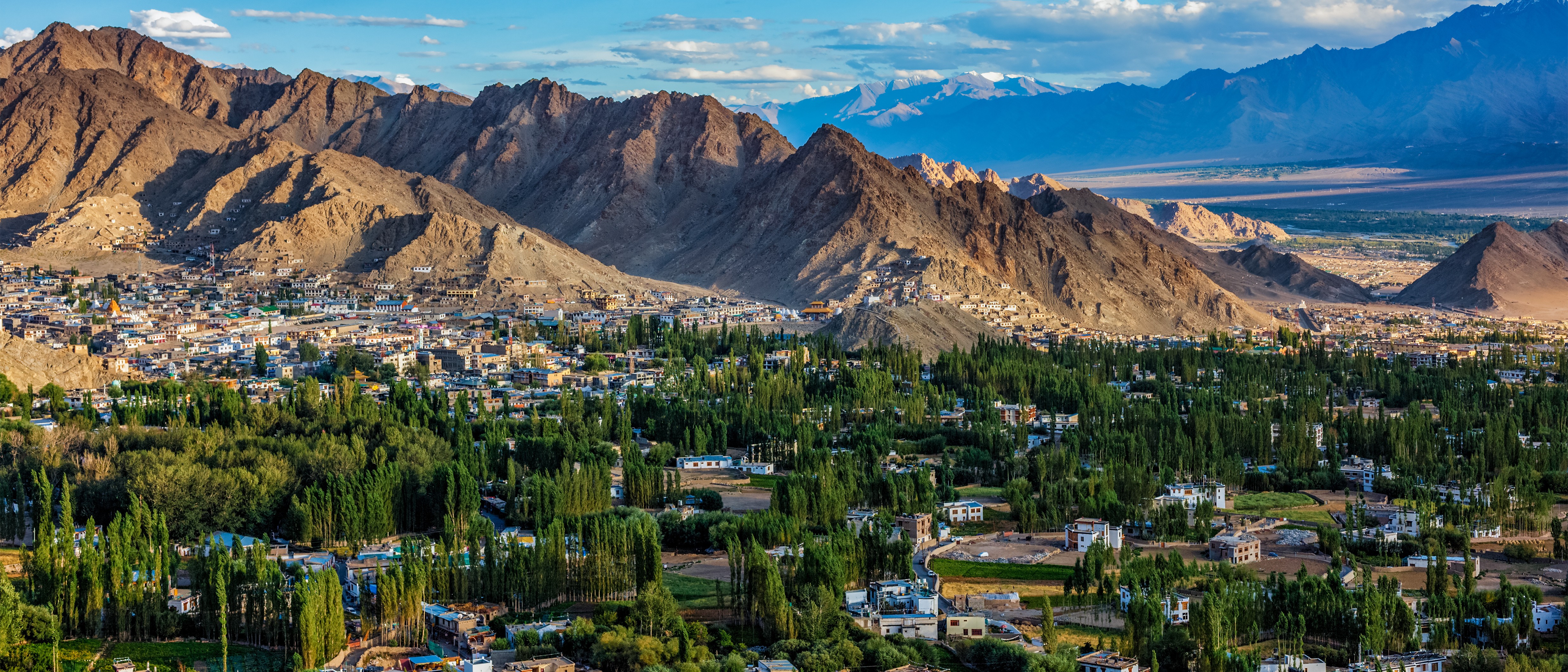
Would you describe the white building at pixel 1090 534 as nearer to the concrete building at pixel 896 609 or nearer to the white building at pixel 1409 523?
the white building at pixel 1409 523

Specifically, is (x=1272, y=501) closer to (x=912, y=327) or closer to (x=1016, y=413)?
(x=1016, y=413)

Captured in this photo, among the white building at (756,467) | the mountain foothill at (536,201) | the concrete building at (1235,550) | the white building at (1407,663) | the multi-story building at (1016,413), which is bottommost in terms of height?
the white building at (1407,663)

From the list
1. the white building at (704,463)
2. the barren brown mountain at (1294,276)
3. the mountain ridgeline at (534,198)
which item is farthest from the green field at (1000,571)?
the barren brown mountain at (1294,276)

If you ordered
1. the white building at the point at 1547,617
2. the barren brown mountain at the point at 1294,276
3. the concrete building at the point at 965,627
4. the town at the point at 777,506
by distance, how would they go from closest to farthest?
the town at the point at 777,506 < the concrete building at the point at 965,627 < the white building at the point at 1547,617 < the barren brown mountain at the point at 1294,276

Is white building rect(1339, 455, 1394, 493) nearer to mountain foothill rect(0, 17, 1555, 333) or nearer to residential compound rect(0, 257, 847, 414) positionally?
residential compound rect(0, 257, 847, 414)

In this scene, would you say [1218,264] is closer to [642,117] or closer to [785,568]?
[642,117]

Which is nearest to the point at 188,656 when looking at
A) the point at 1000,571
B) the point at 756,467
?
the point at 1000,571
